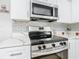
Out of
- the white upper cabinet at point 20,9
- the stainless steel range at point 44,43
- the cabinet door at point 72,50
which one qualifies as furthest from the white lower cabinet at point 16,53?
the cabinet door at point 72,50

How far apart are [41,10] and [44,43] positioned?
0.67 m

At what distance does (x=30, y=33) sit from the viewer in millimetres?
1888

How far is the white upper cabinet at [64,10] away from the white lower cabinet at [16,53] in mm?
1166

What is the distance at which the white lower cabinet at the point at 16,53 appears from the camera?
1.10 metres

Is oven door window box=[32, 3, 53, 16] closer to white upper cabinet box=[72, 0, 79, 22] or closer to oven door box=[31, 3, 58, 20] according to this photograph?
oven door box=[31, 3, 58, 20]

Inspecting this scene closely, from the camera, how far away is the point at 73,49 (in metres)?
1.95

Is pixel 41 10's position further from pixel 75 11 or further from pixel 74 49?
pixel 74 49

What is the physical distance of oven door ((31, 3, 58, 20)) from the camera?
169 centimetres

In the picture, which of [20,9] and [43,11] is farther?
[43,11]

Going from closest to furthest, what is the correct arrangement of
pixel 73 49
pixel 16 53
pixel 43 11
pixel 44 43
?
pixel 16 53 < pixel 44 43 < pixel 43 11 < pixel 73 49

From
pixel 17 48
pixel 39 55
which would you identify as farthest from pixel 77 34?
pixel 17 48

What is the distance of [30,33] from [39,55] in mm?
Result: 611

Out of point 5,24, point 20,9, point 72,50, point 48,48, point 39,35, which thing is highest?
→ point 20,9

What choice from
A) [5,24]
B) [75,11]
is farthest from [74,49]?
[5,24]
